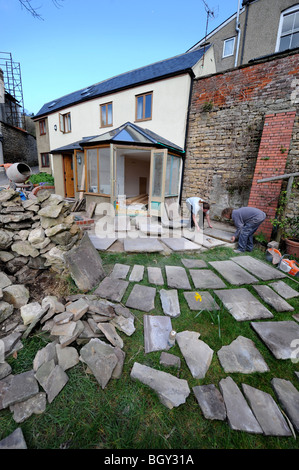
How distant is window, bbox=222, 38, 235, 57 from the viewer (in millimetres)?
9266

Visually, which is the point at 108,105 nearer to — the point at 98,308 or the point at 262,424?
the point at 98,308

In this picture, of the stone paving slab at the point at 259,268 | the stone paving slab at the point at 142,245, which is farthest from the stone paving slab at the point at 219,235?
the stone paving slab at the point at 142,245

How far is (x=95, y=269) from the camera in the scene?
3.04 m

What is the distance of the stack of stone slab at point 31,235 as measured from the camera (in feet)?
9.63

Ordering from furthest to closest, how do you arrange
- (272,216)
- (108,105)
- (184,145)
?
(108,105)
(184,145)
(272,216)

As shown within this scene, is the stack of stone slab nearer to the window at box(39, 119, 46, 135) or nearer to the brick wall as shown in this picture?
the brick wall

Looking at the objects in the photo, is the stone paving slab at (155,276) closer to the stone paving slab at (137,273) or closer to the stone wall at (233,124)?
the stone paving slab at (137,273)

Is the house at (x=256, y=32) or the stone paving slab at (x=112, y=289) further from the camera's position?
the house at (x=256, y=32)

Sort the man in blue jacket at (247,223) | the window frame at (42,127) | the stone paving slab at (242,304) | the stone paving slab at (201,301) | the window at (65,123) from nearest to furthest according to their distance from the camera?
1. the stone paving slab at (242,304)
2. the stone paving slab at (201,301)
3. the man in blue jacket at (247,223)
4. the window at (65,123)
5. the window frame at (42,127)

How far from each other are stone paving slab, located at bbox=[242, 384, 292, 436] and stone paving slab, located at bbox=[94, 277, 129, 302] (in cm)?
169

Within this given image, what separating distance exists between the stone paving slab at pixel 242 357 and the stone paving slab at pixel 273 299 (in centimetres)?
83

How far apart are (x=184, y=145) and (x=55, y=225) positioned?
6026 mm

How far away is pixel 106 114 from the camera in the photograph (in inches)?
359
